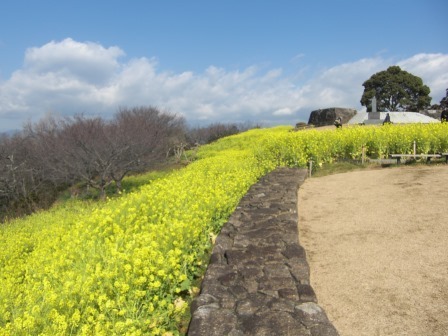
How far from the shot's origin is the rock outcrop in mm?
29031

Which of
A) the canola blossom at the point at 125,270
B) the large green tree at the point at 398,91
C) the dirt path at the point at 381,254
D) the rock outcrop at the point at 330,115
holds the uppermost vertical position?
the large green tree at the point at 398,91

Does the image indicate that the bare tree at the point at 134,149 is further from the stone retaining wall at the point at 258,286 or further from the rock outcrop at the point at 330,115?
the stone retaining wall at the point at 258,286

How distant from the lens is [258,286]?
13.0 ft

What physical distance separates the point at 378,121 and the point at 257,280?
2596 cm

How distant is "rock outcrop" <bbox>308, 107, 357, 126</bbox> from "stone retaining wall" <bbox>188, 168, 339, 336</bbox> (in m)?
24.3

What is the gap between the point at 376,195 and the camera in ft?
28.2

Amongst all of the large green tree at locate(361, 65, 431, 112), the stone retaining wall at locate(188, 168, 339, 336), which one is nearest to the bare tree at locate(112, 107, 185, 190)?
the stone retaining wall at locate(188, 168, 339, 336)

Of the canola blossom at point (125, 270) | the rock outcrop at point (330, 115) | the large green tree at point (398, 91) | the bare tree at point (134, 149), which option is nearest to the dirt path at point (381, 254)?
the canola blossom at point (125, 270)

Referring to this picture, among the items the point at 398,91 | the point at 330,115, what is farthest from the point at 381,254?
the point at 398,91

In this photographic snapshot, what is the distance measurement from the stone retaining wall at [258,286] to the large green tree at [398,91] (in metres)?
45.2

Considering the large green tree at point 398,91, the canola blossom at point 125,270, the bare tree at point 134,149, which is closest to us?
the canola blossom at point 125,270

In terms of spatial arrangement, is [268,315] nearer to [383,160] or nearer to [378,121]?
[383,160]

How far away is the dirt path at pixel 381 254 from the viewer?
3.93m

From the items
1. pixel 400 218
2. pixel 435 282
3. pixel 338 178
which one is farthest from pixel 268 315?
pixel 338 178
